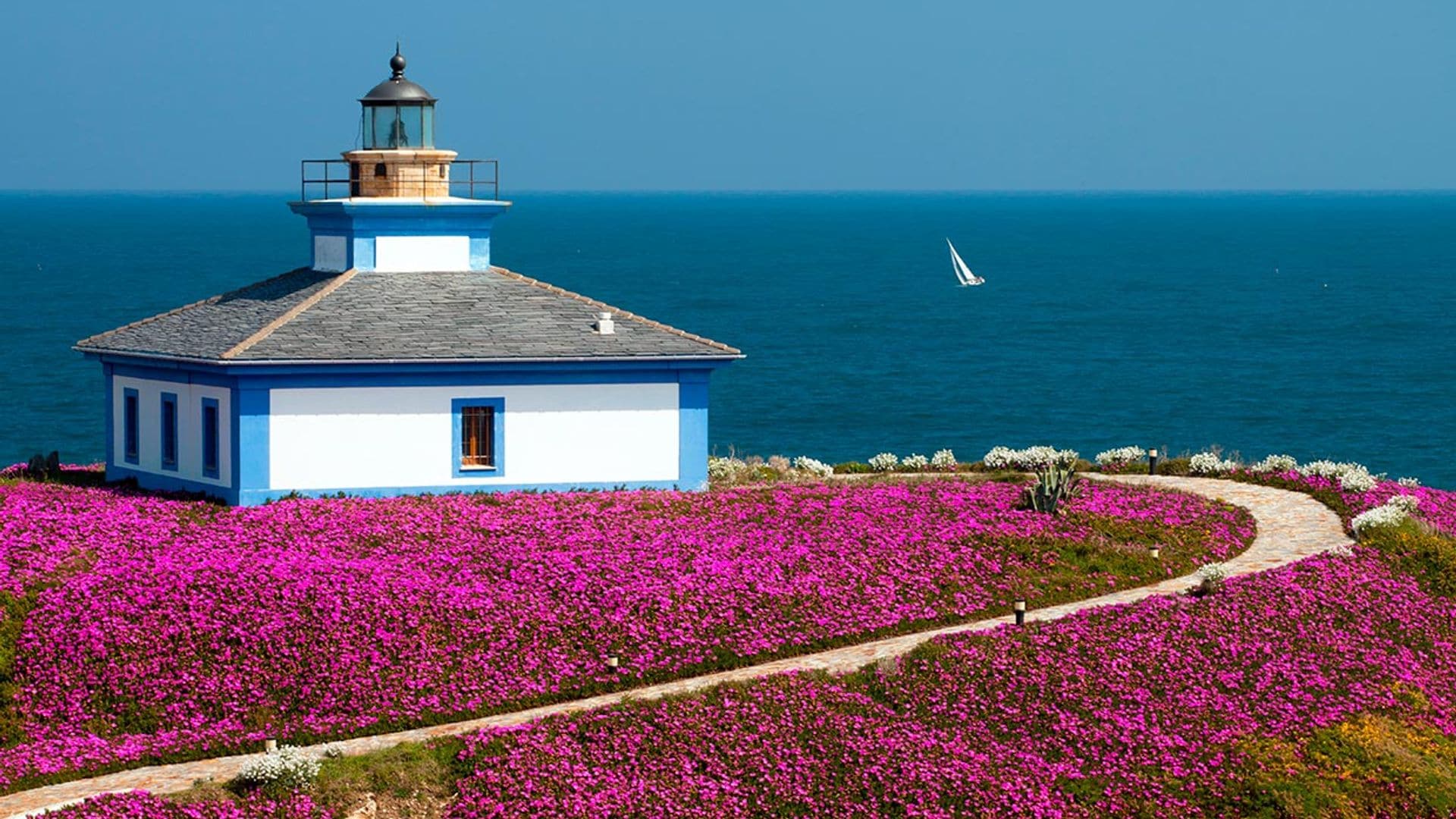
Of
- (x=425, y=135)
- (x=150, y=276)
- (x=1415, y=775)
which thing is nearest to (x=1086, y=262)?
(x=150, y=276)

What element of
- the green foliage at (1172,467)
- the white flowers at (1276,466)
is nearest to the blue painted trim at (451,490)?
the green foliage at (1172,467)

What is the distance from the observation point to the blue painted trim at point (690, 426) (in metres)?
38.8

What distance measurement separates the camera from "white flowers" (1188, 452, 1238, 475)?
44031 millimetres

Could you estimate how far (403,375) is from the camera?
37125 mm

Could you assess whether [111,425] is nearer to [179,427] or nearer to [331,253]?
[179,427]

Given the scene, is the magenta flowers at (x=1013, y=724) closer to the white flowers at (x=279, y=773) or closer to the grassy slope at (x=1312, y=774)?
the grassy slope at (x=1312, y=774)

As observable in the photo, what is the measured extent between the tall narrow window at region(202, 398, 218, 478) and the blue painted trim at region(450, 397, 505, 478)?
3.91 metres

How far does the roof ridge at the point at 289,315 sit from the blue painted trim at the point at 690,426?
652 centimetres

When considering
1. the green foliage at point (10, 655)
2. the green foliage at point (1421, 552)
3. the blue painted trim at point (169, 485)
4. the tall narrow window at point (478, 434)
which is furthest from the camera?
the tall narrow window at point (478, 434)

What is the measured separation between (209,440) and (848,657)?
42.3 ft

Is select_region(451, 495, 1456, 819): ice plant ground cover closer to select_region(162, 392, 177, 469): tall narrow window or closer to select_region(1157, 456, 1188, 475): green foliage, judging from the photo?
select_region(1157, 456, 1188, 475): green foliage

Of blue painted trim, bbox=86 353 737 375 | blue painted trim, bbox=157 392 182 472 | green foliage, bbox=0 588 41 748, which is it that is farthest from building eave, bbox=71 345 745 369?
green foliage, bbox=0 588 41 748

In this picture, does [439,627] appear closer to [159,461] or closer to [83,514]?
[83,514]

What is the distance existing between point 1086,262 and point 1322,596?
6654 inches
